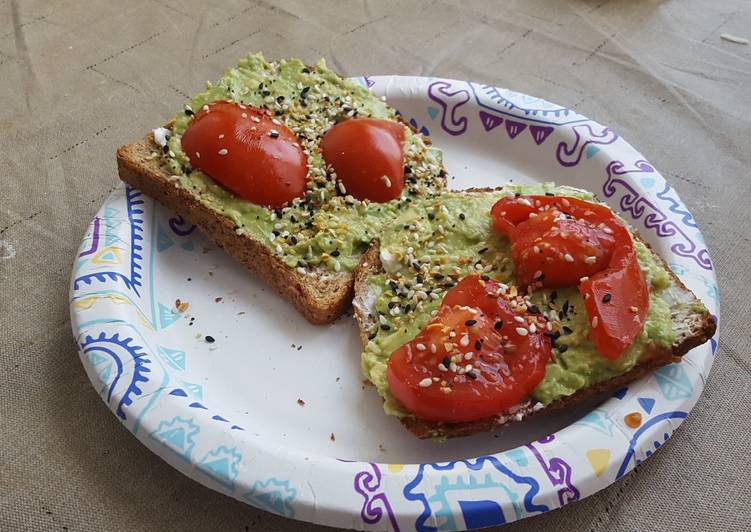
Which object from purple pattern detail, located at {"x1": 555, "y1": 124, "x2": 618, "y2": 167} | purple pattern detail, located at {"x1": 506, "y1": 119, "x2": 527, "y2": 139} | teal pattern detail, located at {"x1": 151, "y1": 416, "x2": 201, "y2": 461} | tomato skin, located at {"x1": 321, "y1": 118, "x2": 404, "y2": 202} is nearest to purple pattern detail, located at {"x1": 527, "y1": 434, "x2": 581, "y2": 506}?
teal pattern detail, located at {"x1": 151, "y1": 416, "x2": 201, "y2": 461}

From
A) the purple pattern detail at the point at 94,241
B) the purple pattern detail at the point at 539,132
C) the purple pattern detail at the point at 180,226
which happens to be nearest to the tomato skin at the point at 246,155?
the purple pattern detail at the point at 180,226

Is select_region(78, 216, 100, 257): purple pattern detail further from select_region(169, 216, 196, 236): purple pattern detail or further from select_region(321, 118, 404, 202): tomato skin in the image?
select_region(321, 118, 404, 202): tomato skin

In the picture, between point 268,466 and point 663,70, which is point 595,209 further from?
point 663,70

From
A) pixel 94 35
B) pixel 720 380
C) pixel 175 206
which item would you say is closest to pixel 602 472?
pixel 720 380

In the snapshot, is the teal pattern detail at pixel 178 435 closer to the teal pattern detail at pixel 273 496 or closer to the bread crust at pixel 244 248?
the teal pattern detail at pixel 273 496

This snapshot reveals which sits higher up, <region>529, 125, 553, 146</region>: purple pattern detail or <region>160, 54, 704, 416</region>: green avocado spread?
<region>529, 125, 553, 146</region>: purple pattern detail

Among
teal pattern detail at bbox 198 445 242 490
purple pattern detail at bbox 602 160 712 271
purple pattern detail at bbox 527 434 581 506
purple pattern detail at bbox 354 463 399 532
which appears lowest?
teal pattern detail at bbox 198 445 242 490

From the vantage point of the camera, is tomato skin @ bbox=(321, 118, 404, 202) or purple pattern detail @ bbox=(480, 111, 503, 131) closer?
tomato skin @ bbox=(321, 118, 404, 202)
